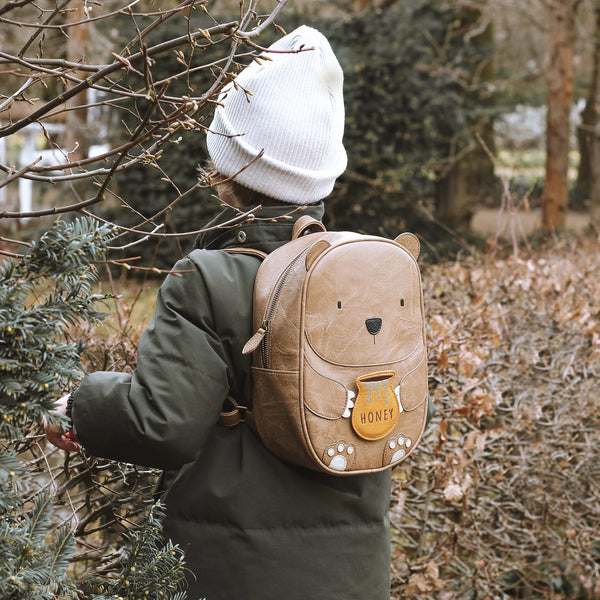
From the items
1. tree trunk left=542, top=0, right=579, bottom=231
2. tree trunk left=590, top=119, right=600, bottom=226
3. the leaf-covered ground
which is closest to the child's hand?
the leaf-covered ground

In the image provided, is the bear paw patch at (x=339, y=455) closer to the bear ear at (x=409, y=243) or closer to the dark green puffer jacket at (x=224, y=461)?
the dark green puffer jacket at (x=224, y=461)

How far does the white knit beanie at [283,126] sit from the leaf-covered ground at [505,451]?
127cm

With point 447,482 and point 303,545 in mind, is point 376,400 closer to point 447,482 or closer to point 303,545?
point 303,545

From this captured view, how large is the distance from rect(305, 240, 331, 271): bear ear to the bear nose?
7.0 inches

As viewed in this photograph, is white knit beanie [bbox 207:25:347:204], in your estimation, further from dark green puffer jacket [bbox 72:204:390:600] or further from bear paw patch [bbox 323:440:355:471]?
bear paw patch [bbox 323:440:355:471]

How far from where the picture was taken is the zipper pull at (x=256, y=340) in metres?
1.55

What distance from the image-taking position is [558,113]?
1034 centimetres

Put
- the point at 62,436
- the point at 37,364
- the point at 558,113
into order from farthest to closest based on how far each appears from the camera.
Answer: the point at 558,113 < the point at 62,436 < the point at 37,364

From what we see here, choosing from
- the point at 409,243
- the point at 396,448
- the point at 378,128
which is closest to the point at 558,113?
the point at 378,128

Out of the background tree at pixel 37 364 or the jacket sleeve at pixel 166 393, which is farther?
the jacket sleeve at pixel 166 393

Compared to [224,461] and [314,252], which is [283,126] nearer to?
[314,252]

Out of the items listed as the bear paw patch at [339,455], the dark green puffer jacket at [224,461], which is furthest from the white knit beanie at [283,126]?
the bear paw patch at [339,455]

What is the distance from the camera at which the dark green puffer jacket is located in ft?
4.98

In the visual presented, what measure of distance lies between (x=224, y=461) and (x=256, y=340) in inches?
11.8
